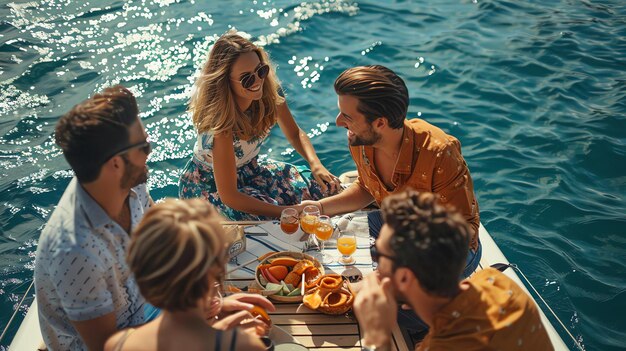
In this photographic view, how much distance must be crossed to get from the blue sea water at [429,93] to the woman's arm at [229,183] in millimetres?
2059

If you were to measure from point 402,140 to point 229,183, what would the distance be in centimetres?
135

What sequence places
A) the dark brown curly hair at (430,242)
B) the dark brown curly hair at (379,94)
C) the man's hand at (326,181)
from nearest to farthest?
the dark brown curly hair at (430,242), the dark brown curly hair at (379,94), the man's hand at (326,181)

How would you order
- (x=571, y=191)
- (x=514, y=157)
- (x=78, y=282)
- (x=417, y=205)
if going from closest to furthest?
(x=417, y=205) → (x=78, y=282) → (x=571, y=191) → (x=514, y=157)

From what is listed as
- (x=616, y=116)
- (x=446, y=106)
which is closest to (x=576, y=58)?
(x=616, y=116)

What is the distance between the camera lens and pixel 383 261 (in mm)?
2344

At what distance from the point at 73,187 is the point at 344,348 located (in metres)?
1.56

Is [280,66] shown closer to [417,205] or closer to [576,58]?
[576,58]

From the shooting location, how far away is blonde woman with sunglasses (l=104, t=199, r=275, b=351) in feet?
6.77

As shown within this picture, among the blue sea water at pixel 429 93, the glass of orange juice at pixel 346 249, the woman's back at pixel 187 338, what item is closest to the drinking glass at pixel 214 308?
the woman's back at pixel 187 338

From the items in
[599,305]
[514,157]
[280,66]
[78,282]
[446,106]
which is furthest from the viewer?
[280,66]

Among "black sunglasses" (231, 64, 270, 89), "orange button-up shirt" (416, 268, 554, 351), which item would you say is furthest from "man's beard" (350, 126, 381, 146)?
"orange button-up shirt" (416, 268, 554, 351)

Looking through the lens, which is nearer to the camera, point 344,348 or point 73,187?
point 73,187

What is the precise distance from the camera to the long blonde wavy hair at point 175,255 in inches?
81.1

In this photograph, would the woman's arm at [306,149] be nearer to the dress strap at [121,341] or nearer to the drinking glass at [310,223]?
the drinking glass at [310,223]
